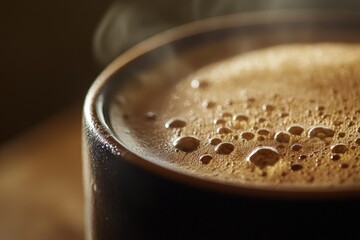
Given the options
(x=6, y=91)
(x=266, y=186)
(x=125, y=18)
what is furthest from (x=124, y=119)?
(x=6, y=91)

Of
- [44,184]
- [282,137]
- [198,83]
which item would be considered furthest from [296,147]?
[44,184]

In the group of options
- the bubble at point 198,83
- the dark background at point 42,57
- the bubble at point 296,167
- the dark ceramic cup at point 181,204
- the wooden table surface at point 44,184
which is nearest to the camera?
the dark ceramic cup at point 181,204

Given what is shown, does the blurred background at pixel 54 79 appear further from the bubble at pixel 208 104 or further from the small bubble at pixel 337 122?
the small bubble at pixel 337 122

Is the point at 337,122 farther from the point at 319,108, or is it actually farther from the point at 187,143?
the point at 187,143

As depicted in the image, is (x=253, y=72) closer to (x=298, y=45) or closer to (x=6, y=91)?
(x=298, y=45)

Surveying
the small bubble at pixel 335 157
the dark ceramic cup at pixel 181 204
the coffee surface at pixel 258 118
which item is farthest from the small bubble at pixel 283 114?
the dark ceramic cup at pixel 181 204

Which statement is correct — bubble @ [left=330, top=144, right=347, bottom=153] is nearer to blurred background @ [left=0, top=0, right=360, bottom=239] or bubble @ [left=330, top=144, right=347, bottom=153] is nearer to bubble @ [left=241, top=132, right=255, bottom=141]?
bubble @ [left=241, top=132, right=255, bottom=141]
